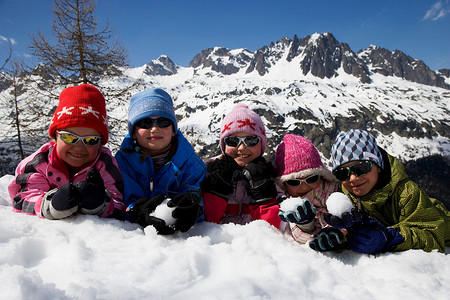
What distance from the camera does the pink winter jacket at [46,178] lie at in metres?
2.84

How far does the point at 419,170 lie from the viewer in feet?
483

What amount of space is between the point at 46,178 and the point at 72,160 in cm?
33

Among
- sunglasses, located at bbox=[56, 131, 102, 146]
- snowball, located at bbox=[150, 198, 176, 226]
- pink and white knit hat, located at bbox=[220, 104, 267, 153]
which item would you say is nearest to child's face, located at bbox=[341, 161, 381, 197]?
pink and white knit hat, located at bbox=[220, 104, 267, 153]

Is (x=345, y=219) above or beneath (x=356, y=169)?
beneath

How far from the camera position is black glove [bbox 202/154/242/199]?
11.4 feet

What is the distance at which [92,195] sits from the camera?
7.89ft

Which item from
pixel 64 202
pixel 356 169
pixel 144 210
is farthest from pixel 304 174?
pixel 64 202

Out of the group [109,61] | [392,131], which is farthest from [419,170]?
[109,61]

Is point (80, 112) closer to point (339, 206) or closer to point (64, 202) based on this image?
point (64, 202)

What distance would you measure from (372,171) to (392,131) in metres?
223

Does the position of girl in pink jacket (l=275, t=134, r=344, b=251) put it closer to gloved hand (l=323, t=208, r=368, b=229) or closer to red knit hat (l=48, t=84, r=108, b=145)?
gloved hand (l=323, t=208, r=368, b=229)

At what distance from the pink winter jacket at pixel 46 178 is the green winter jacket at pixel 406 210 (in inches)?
113

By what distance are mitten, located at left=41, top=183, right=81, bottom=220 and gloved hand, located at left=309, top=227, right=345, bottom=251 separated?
2.08 metres

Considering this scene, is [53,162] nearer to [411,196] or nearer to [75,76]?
[411,196]
